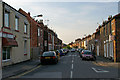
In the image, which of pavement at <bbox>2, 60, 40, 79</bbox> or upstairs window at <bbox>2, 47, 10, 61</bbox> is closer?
pavement at <bbox>2, 60, 40, 79</bbox>

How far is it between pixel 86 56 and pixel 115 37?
18.8ft

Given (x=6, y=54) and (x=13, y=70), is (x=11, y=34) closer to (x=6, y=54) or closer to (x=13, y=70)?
(x=6, y=54)

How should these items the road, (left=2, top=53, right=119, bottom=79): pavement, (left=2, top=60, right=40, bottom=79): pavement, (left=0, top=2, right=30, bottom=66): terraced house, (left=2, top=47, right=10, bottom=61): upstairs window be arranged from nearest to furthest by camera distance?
1. the road
2. (left=2, top=53, right=119, bottom=79): pavement
3. (left=2, top=60, right=40, bottom=79): pavement
4. (left=0, top=2, right=30, bottom=66): terraced house
5. (left=2, top=47, right=10, bottom=61): upstairs window

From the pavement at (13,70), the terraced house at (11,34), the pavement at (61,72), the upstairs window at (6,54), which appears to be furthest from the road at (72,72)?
the terraced house at (11,34)

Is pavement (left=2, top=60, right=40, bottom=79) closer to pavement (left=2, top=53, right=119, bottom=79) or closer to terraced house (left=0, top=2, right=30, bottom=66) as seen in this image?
pavement (left=2, top=53, right=119, bottom=79)

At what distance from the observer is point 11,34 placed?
54.1ft

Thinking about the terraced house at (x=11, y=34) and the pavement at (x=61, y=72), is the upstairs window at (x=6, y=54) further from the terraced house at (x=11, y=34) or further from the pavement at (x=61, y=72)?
the pavement at (x=61, y=72)

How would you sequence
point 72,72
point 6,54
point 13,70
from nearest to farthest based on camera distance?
point 72,72 → point 13,70 → point 6,54

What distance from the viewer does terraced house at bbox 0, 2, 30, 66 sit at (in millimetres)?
15165

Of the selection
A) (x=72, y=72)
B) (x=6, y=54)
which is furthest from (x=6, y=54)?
(x=72, y=72)

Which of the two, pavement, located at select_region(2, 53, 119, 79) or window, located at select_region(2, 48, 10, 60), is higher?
window, located at select_region(2, 48, 10, 60)

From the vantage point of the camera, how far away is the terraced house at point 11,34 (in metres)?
15.2

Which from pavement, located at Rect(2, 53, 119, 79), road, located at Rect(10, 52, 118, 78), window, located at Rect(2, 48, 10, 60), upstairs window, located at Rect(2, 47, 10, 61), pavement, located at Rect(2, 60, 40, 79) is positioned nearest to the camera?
road, located at Rect(10, 52, 118, 78)

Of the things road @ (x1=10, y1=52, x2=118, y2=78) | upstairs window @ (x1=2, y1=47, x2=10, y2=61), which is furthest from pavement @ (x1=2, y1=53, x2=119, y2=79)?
upstairs window @ (x1=2, y1=47, x2=10, y2=61)
